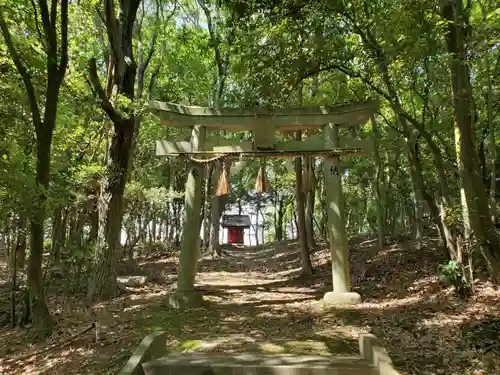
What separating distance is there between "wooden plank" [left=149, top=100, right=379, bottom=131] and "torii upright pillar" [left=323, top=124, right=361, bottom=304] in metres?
0.30

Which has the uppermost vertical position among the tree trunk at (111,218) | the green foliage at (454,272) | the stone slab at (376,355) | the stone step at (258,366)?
the tree trunk at (111,218)

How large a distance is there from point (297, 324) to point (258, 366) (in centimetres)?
302

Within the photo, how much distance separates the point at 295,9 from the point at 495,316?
5.68m

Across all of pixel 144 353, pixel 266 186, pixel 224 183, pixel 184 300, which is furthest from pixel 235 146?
pixel 144 353

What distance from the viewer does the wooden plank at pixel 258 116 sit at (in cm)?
841

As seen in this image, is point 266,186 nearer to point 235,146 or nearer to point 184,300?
point 235,146

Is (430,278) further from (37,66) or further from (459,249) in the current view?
(37,66)

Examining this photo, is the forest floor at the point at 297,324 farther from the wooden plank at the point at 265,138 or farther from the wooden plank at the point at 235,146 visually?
the wooden plank at the point at 265,138

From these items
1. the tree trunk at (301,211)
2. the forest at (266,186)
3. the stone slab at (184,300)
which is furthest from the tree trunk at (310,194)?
the stone slab at (184,300)

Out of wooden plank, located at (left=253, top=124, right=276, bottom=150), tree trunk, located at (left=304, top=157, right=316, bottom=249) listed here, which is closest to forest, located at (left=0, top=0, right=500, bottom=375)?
wooden plank, located at (left=253, top=124, right=276, bottom=150)

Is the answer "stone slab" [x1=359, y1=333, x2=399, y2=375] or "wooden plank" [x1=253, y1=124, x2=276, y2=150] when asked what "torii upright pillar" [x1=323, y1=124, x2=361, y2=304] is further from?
"stone slab" [x1=359, y1=333, x2=399, y2=375]

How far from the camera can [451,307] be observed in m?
6.30

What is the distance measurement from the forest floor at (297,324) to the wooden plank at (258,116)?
12.6 feet

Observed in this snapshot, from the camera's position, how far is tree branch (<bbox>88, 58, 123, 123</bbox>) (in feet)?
23.8
